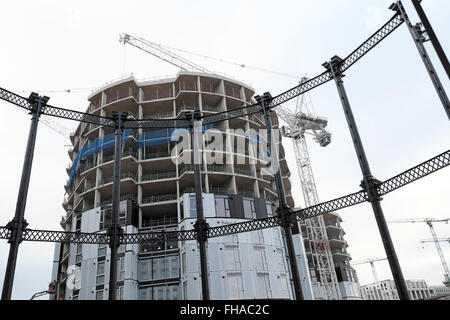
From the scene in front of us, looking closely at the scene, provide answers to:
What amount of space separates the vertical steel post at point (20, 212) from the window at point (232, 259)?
25.4 metres

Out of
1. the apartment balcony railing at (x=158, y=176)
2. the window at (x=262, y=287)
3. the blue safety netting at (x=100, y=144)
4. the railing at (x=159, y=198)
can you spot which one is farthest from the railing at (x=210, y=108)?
the window at (x=262, y=287)

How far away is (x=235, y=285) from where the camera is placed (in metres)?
36.9

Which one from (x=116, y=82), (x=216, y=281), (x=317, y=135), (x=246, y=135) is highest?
(x=317, y=135)

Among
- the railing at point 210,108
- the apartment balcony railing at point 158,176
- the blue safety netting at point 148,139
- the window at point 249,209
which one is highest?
the railing at point 210,108

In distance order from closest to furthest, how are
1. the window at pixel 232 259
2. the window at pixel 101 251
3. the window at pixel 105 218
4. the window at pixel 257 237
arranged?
the window at pixel 232 259, the window at pixel 257 237, the window at pixel 101 251, the window at pixel 105 218

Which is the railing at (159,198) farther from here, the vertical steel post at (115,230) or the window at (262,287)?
the vertical steel post at (115,230)

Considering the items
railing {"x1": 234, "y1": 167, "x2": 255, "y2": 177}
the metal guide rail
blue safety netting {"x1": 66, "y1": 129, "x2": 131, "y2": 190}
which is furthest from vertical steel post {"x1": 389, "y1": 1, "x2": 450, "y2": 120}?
blue safety netting {"x1": 66, "y1": 129, "x2": 131, "y2": 190}

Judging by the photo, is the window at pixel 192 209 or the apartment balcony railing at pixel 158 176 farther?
the apartment balcony railing at pixel 158 176

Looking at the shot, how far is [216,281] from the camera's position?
36.6 meters

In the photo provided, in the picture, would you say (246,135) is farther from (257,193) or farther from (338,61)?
(338,61)

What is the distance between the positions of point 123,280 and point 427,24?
38.2m

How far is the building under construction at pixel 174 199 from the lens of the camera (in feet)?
126

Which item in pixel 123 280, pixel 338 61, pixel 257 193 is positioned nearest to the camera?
pixel 338 61
